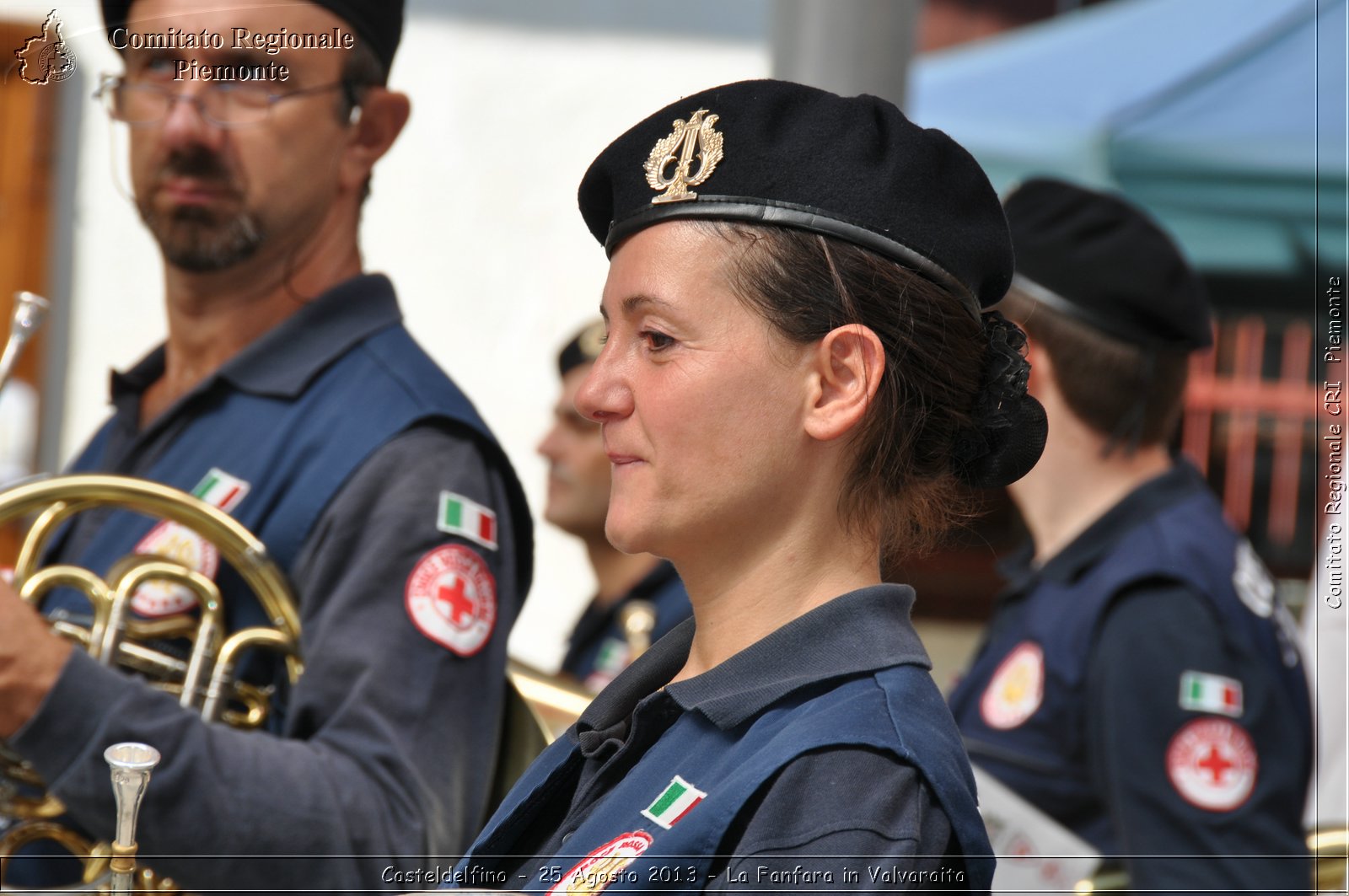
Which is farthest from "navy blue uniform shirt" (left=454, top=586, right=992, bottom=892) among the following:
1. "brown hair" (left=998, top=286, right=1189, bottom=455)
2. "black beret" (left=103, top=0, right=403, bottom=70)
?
"brown hair" (left=998, top=286, right=1189, bottom=455)

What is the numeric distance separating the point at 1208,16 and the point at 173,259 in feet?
19.4

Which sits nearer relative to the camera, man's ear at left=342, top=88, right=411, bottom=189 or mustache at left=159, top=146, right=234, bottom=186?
mustache at left=159, top=146, right=234, bottom=186

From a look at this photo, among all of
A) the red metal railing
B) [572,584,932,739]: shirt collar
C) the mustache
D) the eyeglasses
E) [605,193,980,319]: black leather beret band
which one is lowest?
the red metal railing

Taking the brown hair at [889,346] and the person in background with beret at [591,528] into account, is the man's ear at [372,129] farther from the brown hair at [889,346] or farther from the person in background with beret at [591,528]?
the person in background with beret at [591,528]

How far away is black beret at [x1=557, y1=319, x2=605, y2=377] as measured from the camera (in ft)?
12.8

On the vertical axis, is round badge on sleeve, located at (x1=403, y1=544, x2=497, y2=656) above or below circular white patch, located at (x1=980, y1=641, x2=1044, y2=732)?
above

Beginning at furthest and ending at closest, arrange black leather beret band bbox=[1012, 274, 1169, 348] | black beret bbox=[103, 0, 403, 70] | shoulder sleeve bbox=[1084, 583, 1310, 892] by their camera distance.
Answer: black leather beret band bbox=[1012, 274, 1169, 348]
shoulder sleeve bbox=[1084, 583, 1310, 892]
black beret bbox=[103, 0, 403, 70]

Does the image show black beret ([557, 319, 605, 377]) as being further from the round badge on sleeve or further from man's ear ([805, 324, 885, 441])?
man's ear ([805, 324, 885, 441])

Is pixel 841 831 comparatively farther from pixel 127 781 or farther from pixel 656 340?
pixel 127 781

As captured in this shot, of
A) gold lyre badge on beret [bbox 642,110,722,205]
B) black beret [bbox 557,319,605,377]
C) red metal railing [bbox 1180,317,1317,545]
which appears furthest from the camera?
red metal railing [bbox 1180,317,1317,545]

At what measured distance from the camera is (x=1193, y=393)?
6.88 metres

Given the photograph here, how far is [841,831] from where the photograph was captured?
1159mm

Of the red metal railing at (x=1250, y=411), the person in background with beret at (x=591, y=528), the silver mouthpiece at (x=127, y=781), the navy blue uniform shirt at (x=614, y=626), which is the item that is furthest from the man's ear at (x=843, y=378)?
the red metal railing at (x=1250, y=411)

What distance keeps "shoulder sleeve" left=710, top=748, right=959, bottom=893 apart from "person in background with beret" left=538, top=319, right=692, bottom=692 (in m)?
2.30
